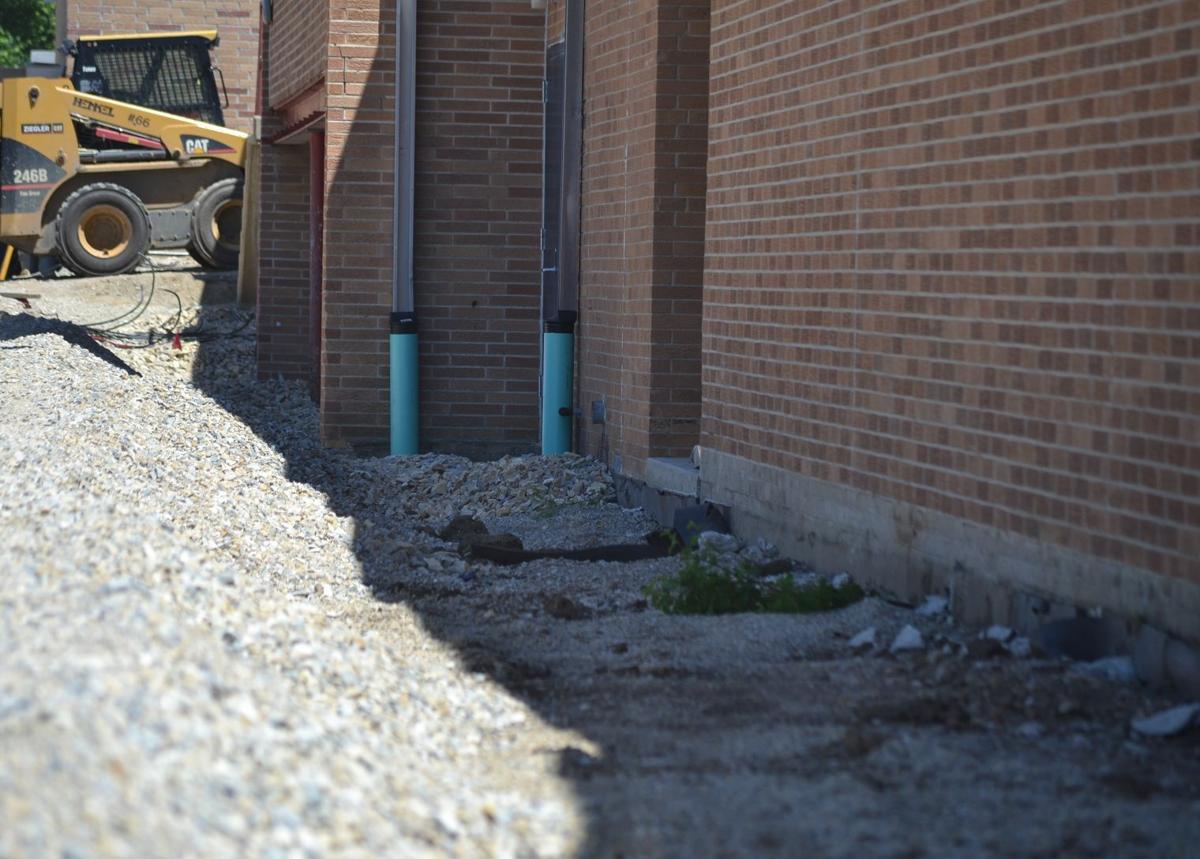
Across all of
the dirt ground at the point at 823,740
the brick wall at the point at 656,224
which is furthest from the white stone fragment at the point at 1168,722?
the brick wall at the point at 656,224

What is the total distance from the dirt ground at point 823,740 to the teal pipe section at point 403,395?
16.3 ft

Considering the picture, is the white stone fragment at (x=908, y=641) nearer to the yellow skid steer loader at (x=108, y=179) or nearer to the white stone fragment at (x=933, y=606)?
the white stone fragment at (x=933, y=606)

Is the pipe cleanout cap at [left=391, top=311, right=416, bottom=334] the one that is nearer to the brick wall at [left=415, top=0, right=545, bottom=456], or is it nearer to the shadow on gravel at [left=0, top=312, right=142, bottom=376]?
the brick wall at [left=415, top=0, right=545, bottom=456]

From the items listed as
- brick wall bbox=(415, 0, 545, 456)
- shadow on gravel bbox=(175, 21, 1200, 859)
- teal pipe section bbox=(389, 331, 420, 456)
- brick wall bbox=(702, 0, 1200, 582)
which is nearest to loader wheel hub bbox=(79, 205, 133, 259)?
brick wall bbox=(415, 0, 545, 456)

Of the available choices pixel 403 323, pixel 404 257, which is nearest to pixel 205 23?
pixel 404 257

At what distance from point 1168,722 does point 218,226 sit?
2007 cm

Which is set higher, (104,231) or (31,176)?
(31,176)

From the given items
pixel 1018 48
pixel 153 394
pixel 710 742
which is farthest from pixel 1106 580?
pixel 153 394

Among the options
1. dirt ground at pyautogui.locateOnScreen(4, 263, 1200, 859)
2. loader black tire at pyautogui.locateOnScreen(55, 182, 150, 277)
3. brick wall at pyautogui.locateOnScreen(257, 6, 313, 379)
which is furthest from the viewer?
loader black tire at pyautogui.locateOnScreen(55, 182, 150, 277)

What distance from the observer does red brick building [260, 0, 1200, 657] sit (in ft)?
17.3

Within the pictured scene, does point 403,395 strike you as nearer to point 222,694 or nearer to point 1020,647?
point 1020,647

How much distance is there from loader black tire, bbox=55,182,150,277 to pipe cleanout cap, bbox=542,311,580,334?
43.3 feet

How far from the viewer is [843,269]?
729 centimetres

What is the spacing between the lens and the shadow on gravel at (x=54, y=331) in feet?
55.9
